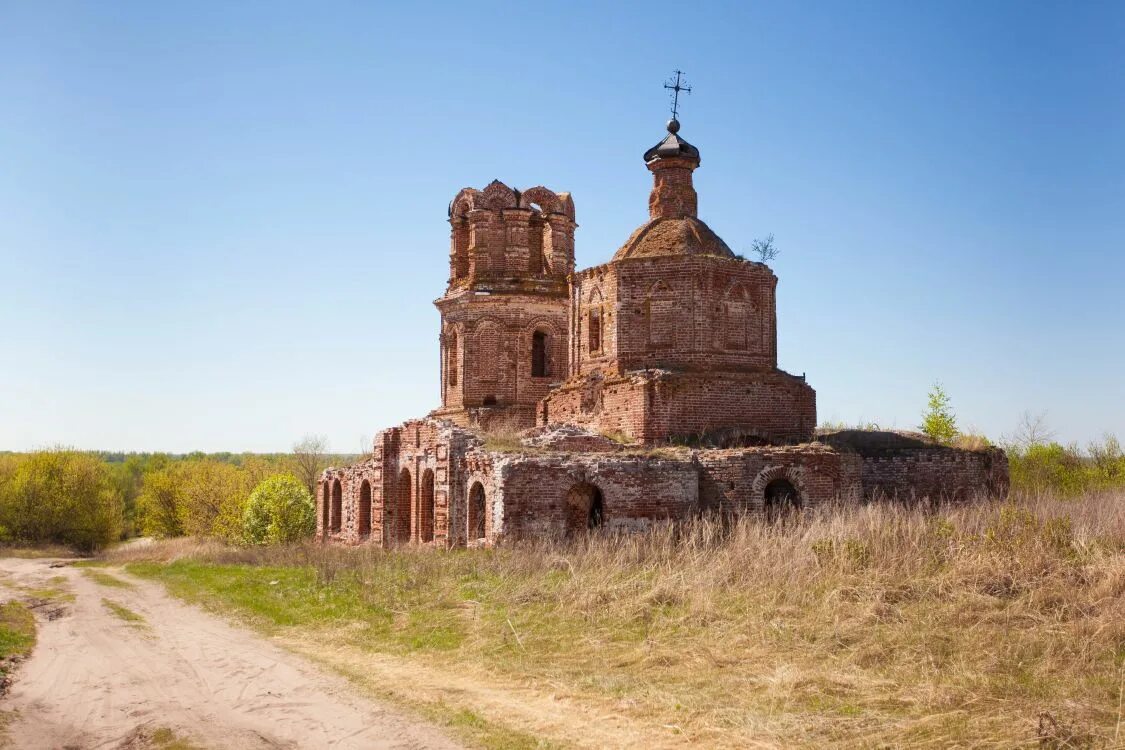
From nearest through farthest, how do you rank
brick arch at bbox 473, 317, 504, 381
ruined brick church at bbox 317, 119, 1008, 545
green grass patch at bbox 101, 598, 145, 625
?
green grass patch at bbox 101, 598, 145, 625, ruined brick church at bbox 317, 119, 1008, 545, brick arch at bbox 473, 317, 504, 381

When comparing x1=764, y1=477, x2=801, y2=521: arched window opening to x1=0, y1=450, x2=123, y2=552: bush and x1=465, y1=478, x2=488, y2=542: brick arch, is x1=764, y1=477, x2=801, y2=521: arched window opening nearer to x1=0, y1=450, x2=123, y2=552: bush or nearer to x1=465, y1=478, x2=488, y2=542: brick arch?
x1=465, y1=478, x2=488, y2=542: brick arch

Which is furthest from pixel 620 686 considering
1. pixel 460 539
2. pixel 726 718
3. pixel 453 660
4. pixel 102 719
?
pixel 460 539

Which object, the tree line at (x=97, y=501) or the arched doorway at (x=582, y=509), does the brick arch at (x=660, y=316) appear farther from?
the tree line at (x=97, y=501)

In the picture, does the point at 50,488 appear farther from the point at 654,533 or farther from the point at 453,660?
the point at 453,660

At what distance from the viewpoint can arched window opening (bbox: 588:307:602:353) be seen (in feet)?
68.0

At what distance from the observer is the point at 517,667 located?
946cm

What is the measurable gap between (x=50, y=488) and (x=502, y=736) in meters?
41.2

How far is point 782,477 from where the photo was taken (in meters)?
17.1

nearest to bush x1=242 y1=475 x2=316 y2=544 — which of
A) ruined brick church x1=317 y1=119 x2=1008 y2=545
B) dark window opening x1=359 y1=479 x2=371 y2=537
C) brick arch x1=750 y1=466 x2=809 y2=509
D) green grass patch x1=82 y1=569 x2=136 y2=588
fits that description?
green grass patch x1=82 y1=569 x2=136 y2=588

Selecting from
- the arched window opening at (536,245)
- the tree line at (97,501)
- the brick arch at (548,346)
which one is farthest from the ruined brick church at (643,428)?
the tree line at (97,501)

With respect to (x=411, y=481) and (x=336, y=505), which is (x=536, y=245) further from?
(x=336, y=505)

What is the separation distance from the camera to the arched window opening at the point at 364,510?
2508cm

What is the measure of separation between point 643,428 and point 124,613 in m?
9.41

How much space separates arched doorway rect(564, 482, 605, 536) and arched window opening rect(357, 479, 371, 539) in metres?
9.18
